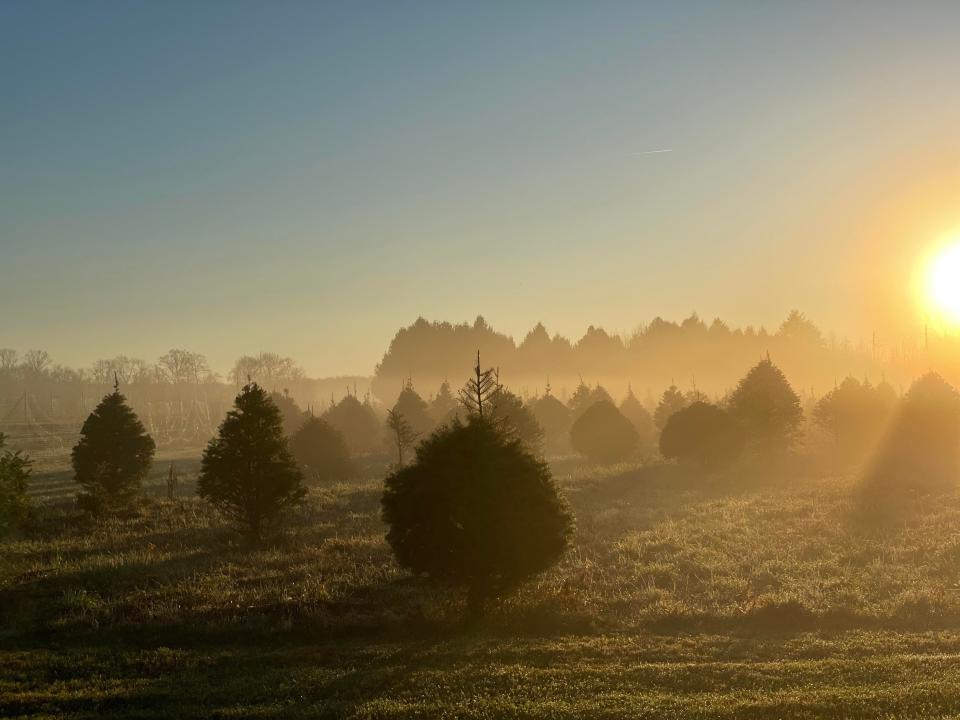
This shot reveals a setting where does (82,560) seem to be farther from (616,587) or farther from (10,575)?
(616,587)

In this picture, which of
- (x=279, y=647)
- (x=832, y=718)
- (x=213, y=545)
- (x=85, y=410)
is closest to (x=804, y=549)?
(x=832, y=718)

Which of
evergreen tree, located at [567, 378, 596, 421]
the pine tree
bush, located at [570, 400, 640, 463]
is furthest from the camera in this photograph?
evergreen tree, located at [567, 378, 596, 421]

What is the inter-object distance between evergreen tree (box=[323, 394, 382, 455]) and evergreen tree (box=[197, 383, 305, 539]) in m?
46.3

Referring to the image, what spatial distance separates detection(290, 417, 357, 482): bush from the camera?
5659 cm

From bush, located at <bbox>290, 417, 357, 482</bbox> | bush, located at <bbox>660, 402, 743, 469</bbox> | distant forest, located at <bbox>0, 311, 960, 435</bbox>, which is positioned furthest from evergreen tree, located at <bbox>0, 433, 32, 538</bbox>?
distant forest, located at <bbox>0, 311, 960, 435</bbox>

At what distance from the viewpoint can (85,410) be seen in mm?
167875

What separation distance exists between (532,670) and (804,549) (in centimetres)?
2113

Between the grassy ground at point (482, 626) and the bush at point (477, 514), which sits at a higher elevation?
the bush at point (477, 514)

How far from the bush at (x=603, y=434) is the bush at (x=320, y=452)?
2195cm

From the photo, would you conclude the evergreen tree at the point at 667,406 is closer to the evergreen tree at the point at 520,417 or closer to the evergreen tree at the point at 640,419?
the evergreen tree at the point at 640,419

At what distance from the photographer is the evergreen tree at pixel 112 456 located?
1544 inches

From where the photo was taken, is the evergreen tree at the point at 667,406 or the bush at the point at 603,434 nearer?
the bush at the point at 603,434

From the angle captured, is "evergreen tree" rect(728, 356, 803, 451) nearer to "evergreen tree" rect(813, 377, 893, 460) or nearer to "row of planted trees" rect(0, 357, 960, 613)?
"row of planted trees" rect(0, 357, 960, 613)

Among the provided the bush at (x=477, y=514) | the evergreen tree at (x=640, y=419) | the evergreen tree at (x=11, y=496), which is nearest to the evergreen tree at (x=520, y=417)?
the bush at (x=477, y=514)
